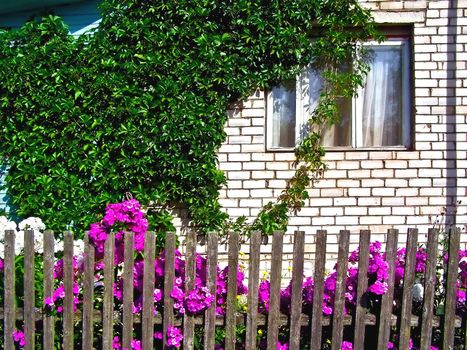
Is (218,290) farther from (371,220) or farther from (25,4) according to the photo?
(25,4)

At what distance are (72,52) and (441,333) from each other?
4.39 meters

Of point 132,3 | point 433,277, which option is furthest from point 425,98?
point 132,3

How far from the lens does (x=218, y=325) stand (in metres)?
3.88

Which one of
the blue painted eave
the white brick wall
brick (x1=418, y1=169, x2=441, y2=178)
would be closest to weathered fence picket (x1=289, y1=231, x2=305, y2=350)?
the white brick wall

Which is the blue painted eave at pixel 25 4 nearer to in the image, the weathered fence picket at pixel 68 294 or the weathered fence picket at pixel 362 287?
the weathered fence picket at pixel 68 294

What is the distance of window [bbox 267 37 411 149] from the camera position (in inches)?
241

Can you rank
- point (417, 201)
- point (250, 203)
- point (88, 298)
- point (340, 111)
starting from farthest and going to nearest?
point (340, 111) → point (250, 203) → point (417, 201) → point (88, 298)

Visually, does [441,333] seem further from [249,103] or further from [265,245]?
[249,103]

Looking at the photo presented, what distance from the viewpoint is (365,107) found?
20.2 feet

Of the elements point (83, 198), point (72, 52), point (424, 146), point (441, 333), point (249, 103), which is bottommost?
point (441, 333)

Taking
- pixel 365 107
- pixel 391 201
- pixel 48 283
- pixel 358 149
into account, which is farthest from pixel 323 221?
pixel 48 283

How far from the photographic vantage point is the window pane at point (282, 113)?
617 cm

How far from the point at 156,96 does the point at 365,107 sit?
2.17 meters

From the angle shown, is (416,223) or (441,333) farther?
(416,223)
